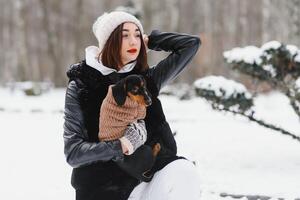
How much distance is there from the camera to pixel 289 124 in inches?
454

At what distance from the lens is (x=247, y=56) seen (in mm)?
6379

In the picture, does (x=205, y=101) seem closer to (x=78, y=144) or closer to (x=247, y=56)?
(x=247, y=56)

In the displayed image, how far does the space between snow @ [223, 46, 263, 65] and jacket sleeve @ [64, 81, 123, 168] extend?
3679 millimetres

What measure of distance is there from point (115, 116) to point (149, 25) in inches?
1025

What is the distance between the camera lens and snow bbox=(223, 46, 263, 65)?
20.9 feet

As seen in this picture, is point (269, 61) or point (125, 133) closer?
point (125, 133)

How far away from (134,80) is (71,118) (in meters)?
0.40

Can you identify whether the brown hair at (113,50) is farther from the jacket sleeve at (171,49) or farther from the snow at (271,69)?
the snow at (271,69)

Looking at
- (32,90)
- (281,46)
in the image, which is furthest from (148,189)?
(32,90)

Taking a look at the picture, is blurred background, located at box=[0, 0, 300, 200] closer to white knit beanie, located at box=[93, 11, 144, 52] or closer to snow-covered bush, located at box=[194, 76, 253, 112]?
snow-covered bush, located at box=[194, 76, 253, 112]

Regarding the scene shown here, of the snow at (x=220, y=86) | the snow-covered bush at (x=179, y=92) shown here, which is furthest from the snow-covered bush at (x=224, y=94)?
the snow-covered bush at (x=179, y=92)

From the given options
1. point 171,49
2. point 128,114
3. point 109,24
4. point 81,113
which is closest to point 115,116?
point 128,114

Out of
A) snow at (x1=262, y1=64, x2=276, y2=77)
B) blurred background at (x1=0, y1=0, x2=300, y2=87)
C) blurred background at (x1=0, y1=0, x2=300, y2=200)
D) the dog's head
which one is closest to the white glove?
the dog's head

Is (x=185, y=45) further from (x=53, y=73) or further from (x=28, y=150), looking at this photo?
(x=53, y=73)
